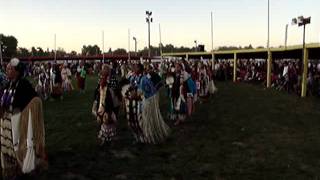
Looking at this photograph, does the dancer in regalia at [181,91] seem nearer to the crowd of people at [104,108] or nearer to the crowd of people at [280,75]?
the crowd of people at [104,108]

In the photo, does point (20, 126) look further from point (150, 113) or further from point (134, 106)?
point (150, 113)

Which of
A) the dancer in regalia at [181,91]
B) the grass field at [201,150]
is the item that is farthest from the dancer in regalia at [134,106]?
the dancer in regalia at [181,91]

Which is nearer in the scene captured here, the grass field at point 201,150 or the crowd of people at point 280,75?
the grass field at point 201,150

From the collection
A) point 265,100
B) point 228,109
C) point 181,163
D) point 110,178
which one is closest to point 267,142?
point 181,163

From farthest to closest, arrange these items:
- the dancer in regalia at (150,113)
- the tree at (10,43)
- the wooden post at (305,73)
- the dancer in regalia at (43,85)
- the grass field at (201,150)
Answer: the tree at (10,43) → the wooden post at (305,73) → the dancer in regalia at (43,85) → the dancer in regalia at (150,113) → the grass field at (201,150)

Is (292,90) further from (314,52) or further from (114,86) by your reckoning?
(114,86)

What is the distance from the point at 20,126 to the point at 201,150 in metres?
4.12

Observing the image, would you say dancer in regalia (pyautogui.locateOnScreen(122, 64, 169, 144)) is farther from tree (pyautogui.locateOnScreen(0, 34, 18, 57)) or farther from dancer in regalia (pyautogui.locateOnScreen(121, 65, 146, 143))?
tree (pyautogui.locateOnScreen(0, 34, 18, 57))

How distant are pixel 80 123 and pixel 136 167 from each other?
5914 mm

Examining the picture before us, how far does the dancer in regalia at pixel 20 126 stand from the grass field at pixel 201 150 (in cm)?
75

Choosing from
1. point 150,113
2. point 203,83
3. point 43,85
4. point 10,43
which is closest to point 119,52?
point 10,43

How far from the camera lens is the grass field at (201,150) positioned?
826 cm

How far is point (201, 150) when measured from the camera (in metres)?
10.2

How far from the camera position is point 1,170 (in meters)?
7.52
